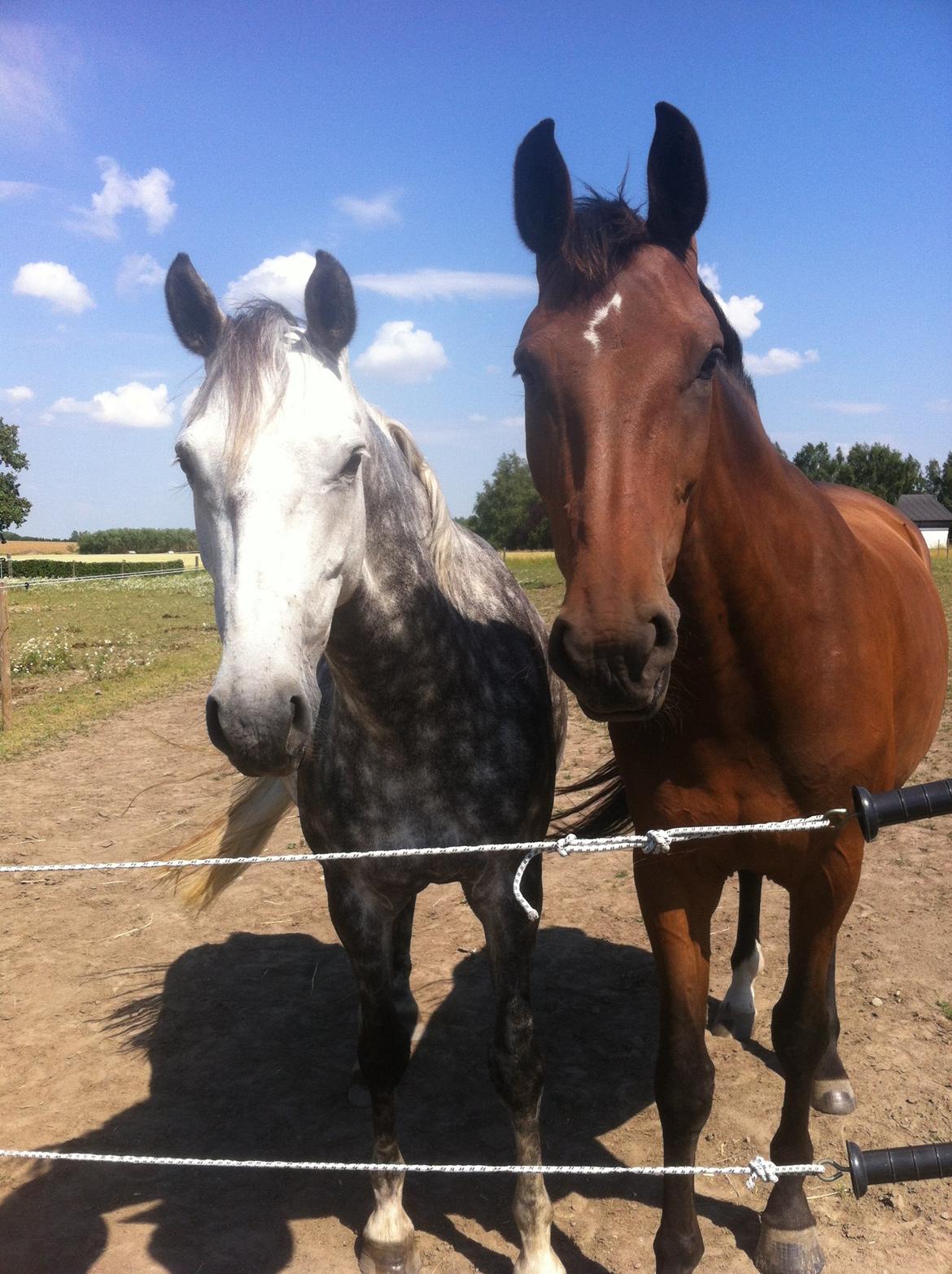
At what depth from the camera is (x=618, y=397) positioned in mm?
1722

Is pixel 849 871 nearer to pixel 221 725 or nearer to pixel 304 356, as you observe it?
pixel 221 725

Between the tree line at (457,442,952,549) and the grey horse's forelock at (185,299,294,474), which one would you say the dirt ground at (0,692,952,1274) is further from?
the tree line at (457,442,952,549)

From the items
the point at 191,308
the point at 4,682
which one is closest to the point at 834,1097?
the point at 191,308

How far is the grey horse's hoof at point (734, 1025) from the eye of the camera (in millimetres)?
3619

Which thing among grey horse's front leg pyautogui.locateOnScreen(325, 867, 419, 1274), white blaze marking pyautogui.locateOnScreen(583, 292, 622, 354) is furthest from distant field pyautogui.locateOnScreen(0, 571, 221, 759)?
white blaze marking pyautogui.locateOnScreen(583, 292, 622, 354)

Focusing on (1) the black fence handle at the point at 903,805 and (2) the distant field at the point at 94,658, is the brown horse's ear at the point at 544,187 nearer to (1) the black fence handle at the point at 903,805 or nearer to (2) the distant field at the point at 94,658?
(1) the black fence handle at the point at 903,805

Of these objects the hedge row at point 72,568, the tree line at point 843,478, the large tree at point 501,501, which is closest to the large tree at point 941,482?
the tree line at point 843,478

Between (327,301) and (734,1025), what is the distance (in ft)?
10.5

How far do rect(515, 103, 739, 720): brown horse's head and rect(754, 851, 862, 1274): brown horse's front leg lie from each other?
100 cm

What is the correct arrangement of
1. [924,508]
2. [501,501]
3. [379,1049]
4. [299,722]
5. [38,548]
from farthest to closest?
[38,548] → [924,508] → [501,501] → [379,1049] → [299,722]

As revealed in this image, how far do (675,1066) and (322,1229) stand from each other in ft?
4.11

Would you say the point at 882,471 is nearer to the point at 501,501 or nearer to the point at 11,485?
the point at 501,501

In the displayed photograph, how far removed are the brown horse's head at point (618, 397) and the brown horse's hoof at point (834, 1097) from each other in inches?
86.6

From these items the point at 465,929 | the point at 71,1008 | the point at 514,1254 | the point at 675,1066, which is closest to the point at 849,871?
the point at 675,1066
